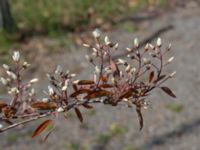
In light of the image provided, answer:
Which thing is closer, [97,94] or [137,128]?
[97,94]

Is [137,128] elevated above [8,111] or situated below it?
below

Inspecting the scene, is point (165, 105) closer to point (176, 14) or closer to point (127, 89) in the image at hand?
point (176, 14)

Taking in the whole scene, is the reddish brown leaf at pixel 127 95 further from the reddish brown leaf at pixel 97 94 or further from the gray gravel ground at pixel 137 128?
the gray gravel ground at pixel 137 128

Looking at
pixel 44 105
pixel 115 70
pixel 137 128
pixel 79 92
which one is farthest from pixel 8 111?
pixel 137 128

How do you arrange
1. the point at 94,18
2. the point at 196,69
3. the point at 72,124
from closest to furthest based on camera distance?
the point at 72,124
the point at 196,69
the point at 94,18

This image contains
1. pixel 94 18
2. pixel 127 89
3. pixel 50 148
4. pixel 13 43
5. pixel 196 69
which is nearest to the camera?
pixel 127 89

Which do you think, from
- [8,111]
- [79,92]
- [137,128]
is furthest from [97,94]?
[137,128]

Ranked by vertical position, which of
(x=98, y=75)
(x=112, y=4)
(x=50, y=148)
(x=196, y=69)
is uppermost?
(x=112, y=4)

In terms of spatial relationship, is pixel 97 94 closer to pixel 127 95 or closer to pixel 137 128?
pixel 127 95

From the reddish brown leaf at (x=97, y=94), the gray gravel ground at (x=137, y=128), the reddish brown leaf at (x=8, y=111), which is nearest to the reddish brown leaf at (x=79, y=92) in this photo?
the reddish brown leaf at (x=97, y=94)

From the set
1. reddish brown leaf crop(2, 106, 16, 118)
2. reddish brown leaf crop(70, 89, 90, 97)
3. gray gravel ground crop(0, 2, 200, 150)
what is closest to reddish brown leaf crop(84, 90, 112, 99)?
reddish brown leaf crop(70, 89, 90, 97)

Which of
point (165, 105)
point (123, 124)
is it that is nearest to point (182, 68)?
point (165, 105)
